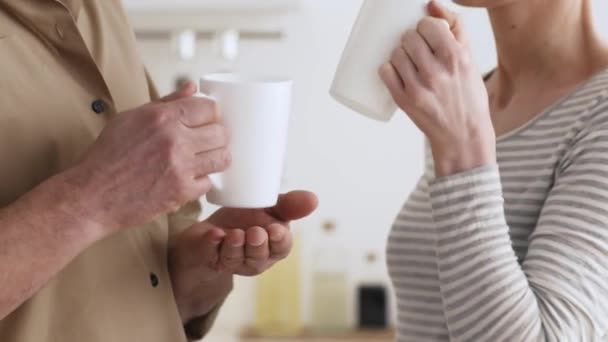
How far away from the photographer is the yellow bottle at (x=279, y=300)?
7.79 feet

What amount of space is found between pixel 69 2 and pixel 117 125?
23 cm

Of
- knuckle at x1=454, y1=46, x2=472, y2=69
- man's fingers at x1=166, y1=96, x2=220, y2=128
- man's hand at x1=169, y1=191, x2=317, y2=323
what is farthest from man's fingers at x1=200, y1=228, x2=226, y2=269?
knuckle at x1=454, y1=46, x2=472, y2=69

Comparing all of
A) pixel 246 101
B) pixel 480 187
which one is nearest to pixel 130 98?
pixel 246 101

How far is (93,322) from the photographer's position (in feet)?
2.74

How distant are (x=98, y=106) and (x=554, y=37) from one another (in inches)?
21.5

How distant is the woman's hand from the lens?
0.82m

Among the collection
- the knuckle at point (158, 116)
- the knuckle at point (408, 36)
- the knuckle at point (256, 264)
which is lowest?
the knuckle at point (256, 264)

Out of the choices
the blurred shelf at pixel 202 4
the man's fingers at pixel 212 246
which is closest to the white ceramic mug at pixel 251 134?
the man's fingers at pixel 212 246

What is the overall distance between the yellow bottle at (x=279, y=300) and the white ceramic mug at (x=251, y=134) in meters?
1.57

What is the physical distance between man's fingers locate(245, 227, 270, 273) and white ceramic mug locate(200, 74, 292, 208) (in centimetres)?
6

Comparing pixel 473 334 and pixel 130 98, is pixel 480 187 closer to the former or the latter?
pixel 473 334

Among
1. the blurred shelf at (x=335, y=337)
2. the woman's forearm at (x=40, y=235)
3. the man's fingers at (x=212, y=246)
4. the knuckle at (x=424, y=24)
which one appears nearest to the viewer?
the woman's forearm at (x=40, y=235)

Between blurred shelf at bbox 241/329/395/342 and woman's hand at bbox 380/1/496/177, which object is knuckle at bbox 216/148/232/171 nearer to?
woman's hand at bbox 380/1/496/177

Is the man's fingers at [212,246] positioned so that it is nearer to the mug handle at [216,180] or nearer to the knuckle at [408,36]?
the mug handle at [216,180]
